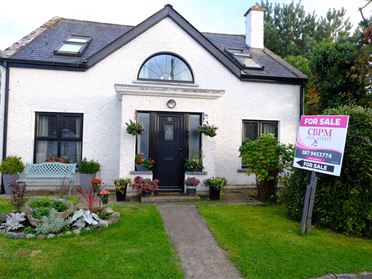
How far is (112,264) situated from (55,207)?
94.8 inches

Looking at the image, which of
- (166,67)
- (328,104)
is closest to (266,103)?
(328,104)

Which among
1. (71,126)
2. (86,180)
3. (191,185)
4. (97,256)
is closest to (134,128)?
(191,185)

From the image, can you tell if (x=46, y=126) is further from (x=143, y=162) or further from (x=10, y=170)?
(x=143, y=162)

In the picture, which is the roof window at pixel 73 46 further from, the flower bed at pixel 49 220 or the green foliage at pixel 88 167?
the flower bed at pixel 49 220

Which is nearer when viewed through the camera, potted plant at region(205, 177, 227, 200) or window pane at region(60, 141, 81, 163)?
potted plant at region(205, 177, 227, 200)

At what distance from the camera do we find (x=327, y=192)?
6.23 metres

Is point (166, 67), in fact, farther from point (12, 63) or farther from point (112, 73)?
point (12, 63)

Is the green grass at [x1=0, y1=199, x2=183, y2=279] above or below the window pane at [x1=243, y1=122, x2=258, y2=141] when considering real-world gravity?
below

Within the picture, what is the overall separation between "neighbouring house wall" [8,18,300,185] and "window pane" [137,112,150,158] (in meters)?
0.34

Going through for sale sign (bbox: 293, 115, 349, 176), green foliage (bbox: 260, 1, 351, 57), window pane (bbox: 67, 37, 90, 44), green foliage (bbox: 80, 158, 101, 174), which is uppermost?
green foliage (bbox: 260, 1, 351, 57)

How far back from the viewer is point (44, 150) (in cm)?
996

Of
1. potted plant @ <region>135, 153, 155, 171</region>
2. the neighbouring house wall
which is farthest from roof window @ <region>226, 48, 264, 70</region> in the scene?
potted plant @ <region>135, 153, 155, 171</region>

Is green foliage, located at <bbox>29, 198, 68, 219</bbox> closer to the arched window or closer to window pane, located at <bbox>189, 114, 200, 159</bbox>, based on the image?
window pane, located at <bbox>189, 114, 200, 159</bbox>

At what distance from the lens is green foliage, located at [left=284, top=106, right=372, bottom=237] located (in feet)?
19.2
